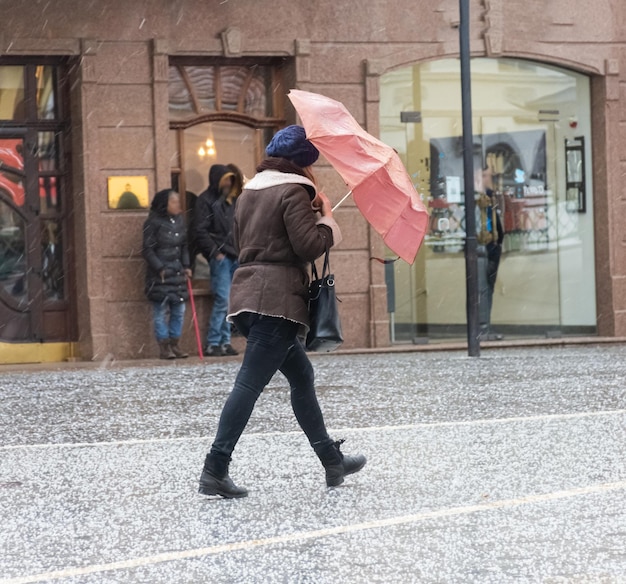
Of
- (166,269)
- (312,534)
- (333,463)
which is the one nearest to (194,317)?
(166,269)

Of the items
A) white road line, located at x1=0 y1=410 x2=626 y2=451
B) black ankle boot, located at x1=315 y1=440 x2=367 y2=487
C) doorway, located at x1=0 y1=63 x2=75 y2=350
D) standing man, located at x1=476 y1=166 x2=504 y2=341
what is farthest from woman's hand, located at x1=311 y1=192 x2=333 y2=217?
standing man, located at x1=476 y1=166 x2=504 y2=341

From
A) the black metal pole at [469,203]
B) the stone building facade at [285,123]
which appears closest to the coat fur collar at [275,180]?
the black metal pole at [469,203]

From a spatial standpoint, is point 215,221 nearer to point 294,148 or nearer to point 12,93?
point 12,93

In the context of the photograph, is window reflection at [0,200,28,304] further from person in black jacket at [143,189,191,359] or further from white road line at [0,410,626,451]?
white road line at [0,410,626,451]

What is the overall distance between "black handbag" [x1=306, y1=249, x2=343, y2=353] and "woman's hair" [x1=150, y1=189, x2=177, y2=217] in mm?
8756

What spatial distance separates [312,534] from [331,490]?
1082 mm

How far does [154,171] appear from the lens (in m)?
16.0

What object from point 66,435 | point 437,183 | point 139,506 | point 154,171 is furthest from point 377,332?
point 139,506

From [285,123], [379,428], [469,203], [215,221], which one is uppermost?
[285,123]

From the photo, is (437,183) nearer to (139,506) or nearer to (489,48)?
(489,48)

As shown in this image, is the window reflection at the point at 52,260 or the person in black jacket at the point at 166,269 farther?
the window reflection at the point at 52,260

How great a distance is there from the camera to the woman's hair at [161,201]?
1543 centimetres

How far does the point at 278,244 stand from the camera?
6734 mm

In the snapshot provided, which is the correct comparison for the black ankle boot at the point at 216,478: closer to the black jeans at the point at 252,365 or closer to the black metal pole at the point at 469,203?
the black jeans at the point at 252,365
